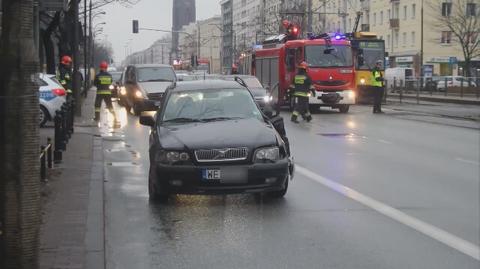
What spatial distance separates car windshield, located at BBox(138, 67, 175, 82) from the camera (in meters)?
25.8

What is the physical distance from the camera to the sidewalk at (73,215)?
6.01 metres

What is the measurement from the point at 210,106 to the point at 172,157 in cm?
153

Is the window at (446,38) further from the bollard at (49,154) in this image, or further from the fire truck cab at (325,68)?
the bollard at (49,154)

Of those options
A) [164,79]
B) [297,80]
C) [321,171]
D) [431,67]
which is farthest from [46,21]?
[431,67]

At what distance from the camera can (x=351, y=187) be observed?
10016 mm

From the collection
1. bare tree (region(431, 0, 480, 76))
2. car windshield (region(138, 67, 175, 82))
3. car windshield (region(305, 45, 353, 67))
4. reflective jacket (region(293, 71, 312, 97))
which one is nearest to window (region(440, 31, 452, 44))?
bare tree (region(431, 0, 480, 76))

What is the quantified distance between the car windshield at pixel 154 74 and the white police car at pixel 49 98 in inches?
249

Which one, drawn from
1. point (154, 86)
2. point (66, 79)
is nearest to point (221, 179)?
point (66, 79)

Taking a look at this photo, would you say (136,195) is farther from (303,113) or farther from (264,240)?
(303,113)

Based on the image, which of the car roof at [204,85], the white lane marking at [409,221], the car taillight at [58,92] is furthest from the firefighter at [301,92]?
the car roof at [204,85]

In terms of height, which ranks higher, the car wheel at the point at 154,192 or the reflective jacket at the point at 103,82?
the reflective jacket at the point at 103,82

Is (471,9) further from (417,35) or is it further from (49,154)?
(49,154)

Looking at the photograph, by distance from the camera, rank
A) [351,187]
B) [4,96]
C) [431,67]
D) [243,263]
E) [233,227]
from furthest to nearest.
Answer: [431,67], [351,187], [233,227], [243,263], [4,96]

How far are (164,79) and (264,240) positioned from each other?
63.9 ft
